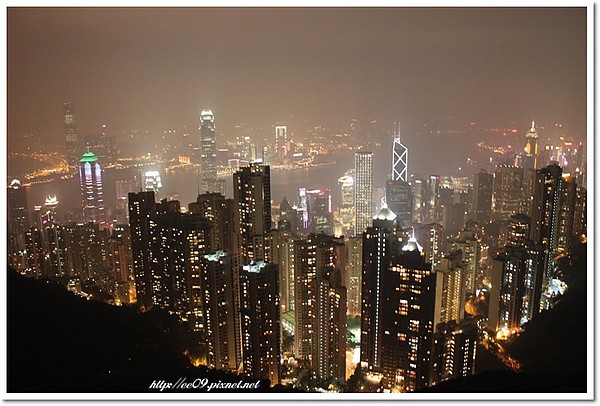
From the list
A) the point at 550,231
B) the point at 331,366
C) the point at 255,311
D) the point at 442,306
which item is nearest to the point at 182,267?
the point at 255,311

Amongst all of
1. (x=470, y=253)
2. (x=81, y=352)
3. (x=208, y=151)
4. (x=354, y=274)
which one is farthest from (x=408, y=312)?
→ (x=81, y=352)

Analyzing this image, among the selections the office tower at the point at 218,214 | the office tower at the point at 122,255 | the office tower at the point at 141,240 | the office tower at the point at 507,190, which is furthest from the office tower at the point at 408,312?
the office tower at the point at 122,255

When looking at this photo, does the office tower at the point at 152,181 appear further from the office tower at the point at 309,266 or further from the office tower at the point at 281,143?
the office tower at the point at 309,266

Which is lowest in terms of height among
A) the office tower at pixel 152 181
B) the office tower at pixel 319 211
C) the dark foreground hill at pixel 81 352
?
the dark foreground hill at pixel 81 352

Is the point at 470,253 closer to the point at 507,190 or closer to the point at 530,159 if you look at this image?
the point at 507,190

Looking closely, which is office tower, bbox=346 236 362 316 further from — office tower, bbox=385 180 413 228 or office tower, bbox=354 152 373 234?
office tower, bbox=385 180 413 228

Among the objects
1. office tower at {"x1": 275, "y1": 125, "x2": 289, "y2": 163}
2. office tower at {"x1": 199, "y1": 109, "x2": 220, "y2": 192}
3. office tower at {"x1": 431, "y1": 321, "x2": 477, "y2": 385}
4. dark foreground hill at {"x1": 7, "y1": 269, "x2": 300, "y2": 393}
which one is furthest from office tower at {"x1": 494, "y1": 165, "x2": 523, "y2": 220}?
dark foreground hill at {"x1": 7, "y1": 269, "x2": 300, "y2": 393}
